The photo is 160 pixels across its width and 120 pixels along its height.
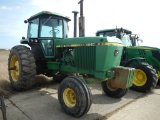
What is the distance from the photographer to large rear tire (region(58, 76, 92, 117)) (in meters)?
4.11

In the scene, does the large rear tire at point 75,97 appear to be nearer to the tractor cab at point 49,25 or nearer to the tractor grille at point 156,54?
the tractor cab at point 49,25

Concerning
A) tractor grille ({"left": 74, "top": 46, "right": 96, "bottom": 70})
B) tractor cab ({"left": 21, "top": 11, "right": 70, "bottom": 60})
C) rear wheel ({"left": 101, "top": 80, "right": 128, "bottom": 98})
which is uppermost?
tractor cab ({"left": 21, "top": 11, "right": 70, "bottom": 60})

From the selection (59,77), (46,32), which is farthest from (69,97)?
(59,77)

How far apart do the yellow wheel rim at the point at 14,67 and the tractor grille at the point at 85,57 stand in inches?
89.9

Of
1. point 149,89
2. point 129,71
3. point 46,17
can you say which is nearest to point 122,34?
point 149,89

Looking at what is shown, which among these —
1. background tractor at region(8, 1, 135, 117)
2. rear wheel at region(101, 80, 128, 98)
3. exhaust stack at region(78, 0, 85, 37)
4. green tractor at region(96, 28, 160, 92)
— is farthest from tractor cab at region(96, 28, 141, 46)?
rear wheel at region(101, 80, 128, 98)

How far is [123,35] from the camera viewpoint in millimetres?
8992

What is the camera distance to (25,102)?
5141 millimetres

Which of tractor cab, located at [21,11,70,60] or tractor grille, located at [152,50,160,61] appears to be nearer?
tractor cab, located at [21,11,70,60]

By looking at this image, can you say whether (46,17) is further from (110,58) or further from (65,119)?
(65,119)

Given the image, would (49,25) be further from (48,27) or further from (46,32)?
(46,32)

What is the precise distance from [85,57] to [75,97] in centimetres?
115

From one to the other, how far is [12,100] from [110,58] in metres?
2.84

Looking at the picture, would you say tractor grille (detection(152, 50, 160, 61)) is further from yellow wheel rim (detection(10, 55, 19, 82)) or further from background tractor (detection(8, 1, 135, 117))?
yellow wheel rim (detection(10, 55, 19, 82))
